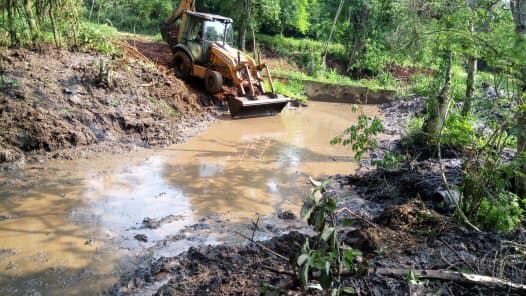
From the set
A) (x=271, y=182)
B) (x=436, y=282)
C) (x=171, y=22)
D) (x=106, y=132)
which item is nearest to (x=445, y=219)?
(x=436, y=282)

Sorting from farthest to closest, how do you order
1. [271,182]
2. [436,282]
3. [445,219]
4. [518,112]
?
[271,182] → [445,219] → [518,112] → [436,282]

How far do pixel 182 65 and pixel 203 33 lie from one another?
1.23 metres

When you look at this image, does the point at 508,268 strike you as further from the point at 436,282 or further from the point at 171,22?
the point at 171,22

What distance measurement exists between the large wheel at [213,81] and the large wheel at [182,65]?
32.3 inches

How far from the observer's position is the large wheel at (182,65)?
1385 centimetres

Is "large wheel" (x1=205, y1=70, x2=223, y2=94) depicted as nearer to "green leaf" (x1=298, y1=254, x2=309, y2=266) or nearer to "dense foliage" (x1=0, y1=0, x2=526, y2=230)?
"dense foliage" (x1=0, y1=0, x2=526, y2=230)

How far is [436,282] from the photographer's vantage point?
3.86 metres

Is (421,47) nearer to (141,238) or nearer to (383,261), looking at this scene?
(383,261)

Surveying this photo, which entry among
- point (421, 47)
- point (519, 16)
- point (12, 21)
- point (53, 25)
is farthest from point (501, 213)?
point (12, 21)

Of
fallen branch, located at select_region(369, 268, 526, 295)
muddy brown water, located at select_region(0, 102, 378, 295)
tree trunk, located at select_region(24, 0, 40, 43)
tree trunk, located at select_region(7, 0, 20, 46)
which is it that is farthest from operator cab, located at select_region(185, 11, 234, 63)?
fallen branch, located at select_region(369, 268, 526, 295)

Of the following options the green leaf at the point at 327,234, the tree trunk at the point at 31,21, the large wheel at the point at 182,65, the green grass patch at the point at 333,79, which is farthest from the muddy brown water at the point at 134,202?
the green grass patch at the point at 333,79

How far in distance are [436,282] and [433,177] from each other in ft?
11.4

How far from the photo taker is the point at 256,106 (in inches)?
502

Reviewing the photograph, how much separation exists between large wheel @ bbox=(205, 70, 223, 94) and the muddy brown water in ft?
8.86
